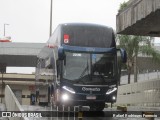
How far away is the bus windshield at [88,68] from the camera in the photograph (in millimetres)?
17859

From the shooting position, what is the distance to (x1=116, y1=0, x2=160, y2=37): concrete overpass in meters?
19.9

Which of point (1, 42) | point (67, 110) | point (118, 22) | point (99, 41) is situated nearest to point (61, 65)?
point (99, 41)

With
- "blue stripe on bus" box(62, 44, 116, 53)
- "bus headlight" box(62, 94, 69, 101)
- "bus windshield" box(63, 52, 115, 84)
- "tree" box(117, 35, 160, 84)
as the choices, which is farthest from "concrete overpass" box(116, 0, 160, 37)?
"tree" box(117, 35, 160, 84)

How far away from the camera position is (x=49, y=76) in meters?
21.0

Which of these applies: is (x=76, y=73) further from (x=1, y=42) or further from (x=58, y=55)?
(x=1, y=42)

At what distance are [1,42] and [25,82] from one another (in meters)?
6.63

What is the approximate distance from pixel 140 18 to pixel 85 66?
16.7 feet

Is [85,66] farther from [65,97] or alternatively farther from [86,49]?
[65,97]

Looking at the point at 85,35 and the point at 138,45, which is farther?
the point at 138,45

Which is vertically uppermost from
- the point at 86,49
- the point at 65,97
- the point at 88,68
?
the point at 86,49

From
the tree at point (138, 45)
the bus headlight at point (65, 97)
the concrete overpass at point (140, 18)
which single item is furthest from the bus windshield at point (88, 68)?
the tree at point (138, 45)

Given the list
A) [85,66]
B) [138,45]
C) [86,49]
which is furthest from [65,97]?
[138,45]

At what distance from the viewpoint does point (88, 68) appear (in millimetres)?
17938

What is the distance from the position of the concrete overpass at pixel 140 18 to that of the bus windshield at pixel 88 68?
3.35 m
